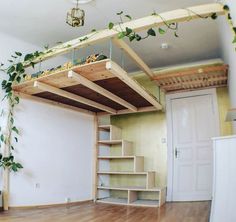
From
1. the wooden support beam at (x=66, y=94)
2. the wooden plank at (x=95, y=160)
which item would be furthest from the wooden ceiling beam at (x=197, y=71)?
the wooden plank at (x=95, y=160)

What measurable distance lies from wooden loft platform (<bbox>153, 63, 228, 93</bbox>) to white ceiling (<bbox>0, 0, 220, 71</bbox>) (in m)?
0.50

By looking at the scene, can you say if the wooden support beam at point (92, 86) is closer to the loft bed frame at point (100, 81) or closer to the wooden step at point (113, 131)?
the loft bed frame at point (100, 81)

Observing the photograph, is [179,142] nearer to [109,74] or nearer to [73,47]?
[109,74]

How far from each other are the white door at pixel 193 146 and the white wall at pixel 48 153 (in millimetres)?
2102

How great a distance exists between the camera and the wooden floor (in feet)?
12.0

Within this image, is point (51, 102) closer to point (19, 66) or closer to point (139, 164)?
point (19, 66)

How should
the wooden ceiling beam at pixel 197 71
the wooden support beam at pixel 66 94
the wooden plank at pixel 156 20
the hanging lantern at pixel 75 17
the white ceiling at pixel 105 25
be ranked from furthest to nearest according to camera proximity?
the wooden ceiling beam at pixel 197 71
the wooden support beam at pixel 66 94
the white ceiling at pixel 105 25
the hanging lantern at pixel 75 17
the wooden plank at pixel 156 20

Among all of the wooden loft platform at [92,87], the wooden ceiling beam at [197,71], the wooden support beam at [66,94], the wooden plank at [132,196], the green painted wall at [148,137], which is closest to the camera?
the wooden loft platform at [92,87]

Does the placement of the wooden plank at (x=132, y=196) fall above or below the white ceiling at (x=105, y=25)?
below

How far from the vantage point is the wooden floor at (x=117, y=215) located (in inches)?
144

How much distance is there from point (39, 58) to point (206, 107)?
12.3 feet

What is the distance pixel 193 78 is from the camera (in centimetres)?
507

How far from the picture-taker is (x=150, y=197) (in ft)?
19.1

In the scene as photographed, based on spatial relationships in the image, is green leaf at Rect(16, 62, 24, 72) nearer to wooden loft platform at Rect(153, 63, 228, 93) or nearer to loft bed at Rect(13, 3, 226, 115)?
loft bed at Rect(13, 3, 226, 115)
